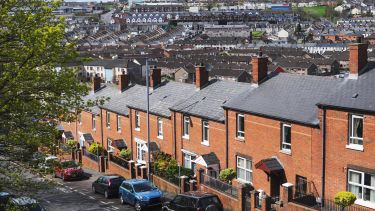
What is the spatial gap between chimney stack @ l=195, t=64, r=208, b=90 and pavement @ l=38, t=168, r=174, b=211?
9011 mm

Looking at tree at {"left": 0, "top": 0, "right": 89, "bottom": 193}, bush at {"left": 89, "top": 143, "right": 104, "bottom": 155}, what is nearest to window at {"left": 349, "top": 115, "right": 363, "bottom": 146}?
tree at {"left": 0, "top": 0, "right": 89, "bottom": 193}

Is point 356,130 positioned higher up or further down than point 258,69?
further down

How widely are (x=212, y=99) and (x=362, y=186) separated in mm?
13221

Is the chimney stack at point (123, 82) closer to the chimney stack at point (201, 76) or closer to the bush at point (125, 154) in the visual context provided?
the bush at point (125, 154)

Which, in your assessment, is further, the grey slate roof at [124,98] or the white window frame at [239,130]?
the grey slate roof at [124,98]

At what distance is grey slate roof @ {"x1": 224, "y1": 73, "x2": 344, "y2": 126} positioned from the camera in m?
26.1

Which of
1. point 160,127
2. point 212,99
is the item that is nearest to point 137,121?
point 160,127

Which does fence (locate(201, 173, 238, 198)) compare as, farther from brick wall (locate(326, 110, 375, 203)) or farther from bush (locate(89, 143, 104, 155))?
bush (locate(89, 143, 104, 155))

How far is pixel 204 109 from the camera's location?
109 feet

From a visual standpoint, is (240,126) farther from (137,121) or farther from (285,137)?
(137,121)

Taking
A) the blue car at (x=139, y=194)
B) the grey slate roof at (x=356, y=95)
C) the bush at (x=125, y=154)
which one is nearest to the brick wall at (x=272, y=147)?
the grey slate roof at (x=356, y=95)

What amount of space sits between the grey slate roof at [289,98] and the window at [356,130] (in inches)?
71.8

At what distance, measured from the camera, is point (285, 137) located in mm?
27125

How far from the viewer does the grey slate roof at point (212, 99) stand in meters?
32.5
